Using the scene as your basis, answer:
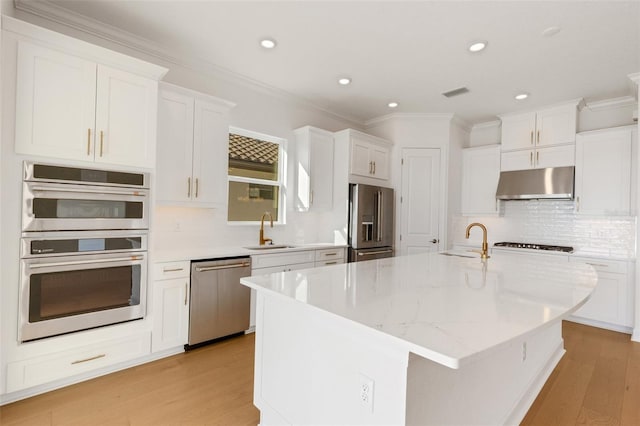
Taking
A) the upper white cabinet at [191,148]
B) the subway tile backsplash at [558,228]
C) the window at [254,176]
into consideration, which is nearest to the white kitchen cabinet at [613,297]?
the subway tile backsplash at [558,228]

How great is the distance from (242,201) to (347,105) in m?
2.02

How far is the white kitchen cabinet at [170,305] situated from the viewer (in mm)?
2619

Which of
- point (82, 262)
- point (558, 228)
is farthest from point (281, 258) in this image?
point (558, 228)

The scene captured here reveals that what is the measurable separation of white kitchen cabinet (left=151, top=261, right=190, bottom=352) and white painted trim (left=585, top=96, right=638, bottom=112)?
5.22 meters

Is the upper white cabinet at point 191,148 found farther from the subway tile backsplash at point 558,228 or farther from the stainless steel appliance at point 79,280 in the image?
the subway tile backsplash at point 558,228

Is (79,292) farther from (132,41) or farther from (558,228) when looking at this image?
(558,228)

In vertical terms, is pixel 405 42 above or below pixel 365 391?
above

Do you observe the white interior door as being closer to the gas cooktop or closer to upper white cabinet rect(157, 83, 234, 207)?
the gas cooktop

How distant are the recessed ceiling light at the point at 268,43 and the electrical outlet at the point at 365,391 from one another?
9.05ft

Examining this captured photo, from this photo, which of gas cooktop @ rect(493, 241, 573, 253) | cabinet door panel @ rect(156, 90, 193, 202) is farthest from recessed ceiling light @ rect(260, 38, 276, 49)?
gas cooktop @ rect(493, 241, 573, 253)

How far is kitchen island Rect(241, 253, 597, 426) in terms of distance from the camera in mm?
1075

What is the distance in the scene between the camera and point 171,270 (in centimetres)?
270

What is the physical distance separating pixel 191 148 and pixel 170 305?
144 cm

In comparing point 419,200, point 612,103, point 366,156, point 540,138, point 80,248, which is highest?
point 612,103
